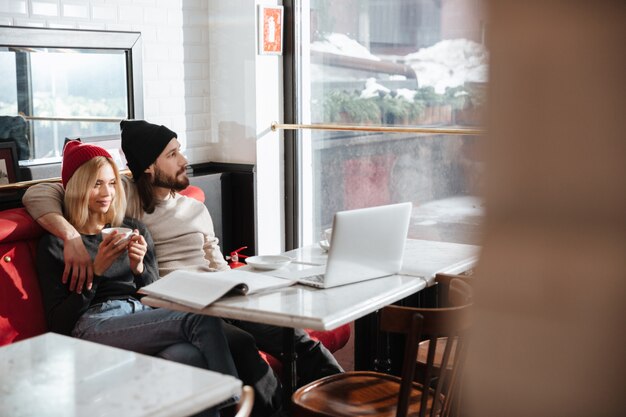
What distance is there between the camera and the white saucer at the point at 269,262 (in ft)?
9.66

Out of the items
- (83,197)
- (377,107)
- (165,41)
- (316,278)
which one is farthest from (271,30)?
(316,278)

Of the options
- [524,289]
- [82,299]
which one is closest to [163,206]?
[82,299]

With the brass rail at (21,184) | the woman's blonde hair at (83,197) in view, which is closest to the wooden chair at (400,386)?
the woman's blonde hair at (83,197)

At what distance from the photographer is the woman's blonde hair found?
10.5 feet

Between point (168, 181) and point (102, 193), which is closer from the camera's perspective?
point (102, 193)

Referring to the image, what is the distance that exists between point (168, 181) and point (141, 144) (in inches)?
8.0

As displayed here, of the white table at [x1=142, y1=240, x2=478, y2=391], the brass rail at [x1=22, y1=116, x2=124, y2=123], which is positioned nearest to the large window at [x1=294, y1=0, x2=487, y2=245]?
the brass rail at [x1=22, y1=116, x2=124, y2=123]

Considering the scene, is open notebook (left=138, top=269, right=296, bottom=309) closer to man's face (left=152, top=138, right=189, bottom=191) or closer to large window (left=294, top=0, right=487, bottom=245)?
man's face (left=152, top=138, right=189, bottom=191)

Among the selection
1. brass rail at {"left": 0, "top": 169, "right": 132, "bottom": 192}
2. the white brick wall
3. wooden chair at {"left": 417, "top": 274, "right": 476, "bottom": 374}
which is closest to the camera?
wooden chair at {"left": 417, "top": 274, "right": 476, "bottom": 374}

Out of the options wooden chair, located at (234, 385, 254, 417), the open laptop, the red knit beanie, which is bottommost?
wooden chair, located at (234, 385, 254, 417)

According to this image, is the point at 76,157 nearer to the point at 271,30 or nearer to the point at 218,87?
the point at 218,87

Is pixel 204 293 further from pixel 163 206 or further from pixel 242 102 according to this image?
pixel 242 102

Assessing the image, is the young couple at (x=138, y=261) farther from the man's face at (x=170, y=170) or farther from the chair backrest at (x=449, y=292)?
the chair backrest at (x=449, y=292)

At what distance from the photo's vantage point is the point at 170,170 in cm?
361
